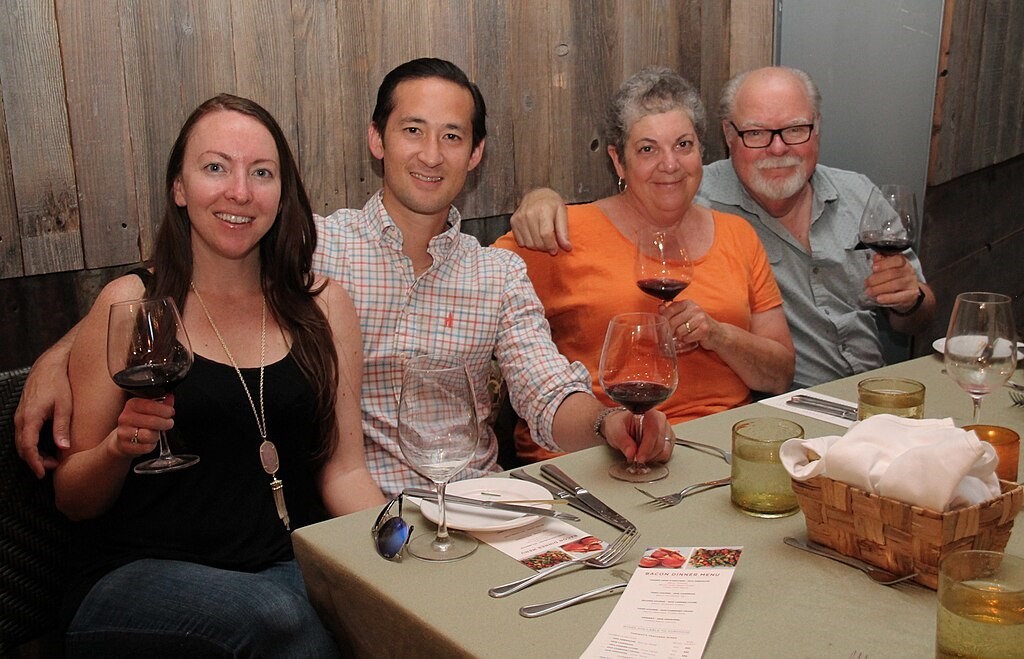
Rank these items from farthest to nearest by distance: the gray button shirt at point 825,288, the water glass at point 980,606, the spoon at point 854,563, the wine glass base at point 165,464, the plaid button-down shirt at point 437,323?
the gray button shirt at point 825,288, the plaid button-down shirt at point 437,323, the wine glass base at point 165,464, the spoon at point 854,563, the water glass at point 980,606

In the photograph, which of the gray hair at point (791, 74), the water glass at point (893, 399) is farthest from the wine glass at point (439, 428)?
the gray hair at point (791, 74)

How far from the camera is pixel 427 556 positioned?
121cm

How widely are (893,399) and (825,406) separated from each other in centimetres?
25

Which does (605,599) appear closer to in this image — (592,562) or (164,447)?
(592,562)

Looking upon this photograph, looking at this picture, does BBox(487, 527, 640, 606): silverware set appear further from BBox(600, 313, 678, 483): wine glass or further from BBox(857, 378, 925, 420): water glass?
BBox(857, 378, 925, 420): water glass

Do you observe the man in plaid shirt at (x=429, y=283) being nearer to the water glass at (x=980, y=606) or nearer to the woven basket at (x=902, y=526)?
the woven basket at (x=902, y=526)

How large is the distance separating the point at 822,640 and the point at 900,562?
189 millimetres

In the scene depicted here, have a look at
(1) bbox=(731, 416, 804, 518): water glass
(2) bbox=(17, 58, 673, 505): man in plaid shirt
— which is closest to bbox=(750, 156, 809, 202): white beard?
(2) bbox=(17, 58, 673, 505): man in plaid shirt

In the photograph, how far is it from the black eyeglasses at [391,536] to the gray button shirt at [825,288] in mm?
1736

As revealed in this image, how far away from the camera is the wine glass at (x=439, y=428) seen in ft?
3.99

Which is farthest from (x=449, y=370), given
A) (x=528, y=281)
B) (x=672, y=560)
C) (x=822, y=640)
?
(x=528, y=281)

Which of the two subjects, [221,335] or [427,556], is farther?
[221,335]

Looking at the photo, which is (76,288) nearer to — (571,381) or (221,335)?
(221,335)

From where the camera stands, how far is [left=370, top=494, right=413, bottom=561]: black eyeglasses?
1210mm
